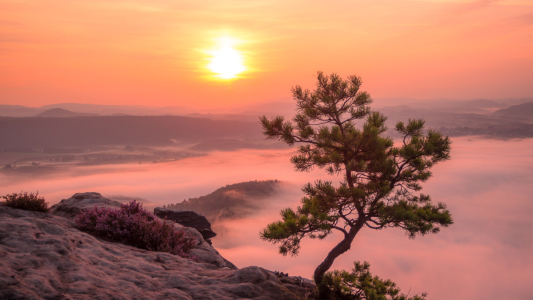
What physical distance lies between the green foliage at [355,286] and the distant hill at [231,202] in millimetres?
113093

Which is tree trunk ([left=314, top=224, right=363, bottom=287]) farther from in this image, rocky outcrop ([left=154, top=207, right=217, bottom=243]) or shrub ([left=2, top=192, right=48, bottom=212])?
rocky outcrop ([left=154, top=207, right=217, bottom=243])

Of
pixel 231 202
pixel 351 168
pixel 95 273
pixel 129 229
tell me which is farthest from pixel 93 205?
pixel 231 202

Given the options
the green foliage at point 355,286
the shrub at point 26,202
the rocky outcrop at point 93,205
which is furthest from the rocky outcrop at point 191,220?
the green foliage at point 355,286

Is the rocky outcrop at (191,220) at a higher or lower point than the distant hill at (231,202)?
higher

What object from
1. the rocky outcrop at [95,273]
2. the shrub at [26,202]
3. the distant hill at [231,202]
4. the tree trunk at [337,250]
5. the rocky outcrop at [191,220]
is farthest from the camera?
the distant hill at [231,202]

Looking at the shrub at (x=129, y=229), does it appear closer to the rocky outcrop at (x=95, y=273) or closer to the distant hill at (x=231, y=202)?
the rocky outcrop at (x=95, y=273)

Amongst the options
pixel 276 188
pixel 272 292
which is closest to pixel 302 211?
pixel 272 292

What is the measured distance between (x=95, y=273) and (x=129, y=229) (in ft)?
14.6

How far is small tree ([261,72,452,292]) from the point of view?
11.5 meters

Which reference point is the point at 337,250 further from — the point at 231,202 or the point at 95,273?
the point at 231,202

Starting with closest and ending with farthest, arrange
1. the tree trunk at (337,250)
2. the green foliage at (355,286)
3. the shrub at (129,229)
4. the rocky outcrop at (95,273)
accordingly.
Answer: the rocky outcrop at (95,273), the green foliage at (355,286), the shrub at (129,229), the tree trunk at (337,250)

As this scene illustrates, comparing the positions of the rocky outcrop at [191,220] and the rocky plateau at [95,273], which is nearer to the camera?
the rocky plateau at [95,273]

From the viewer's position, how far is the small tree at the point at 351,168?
11.5 metres

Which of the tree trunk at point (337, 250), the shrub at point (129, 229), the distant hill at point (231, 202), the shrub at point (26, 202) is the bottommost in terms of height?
the distant hill at point (231, 202)
